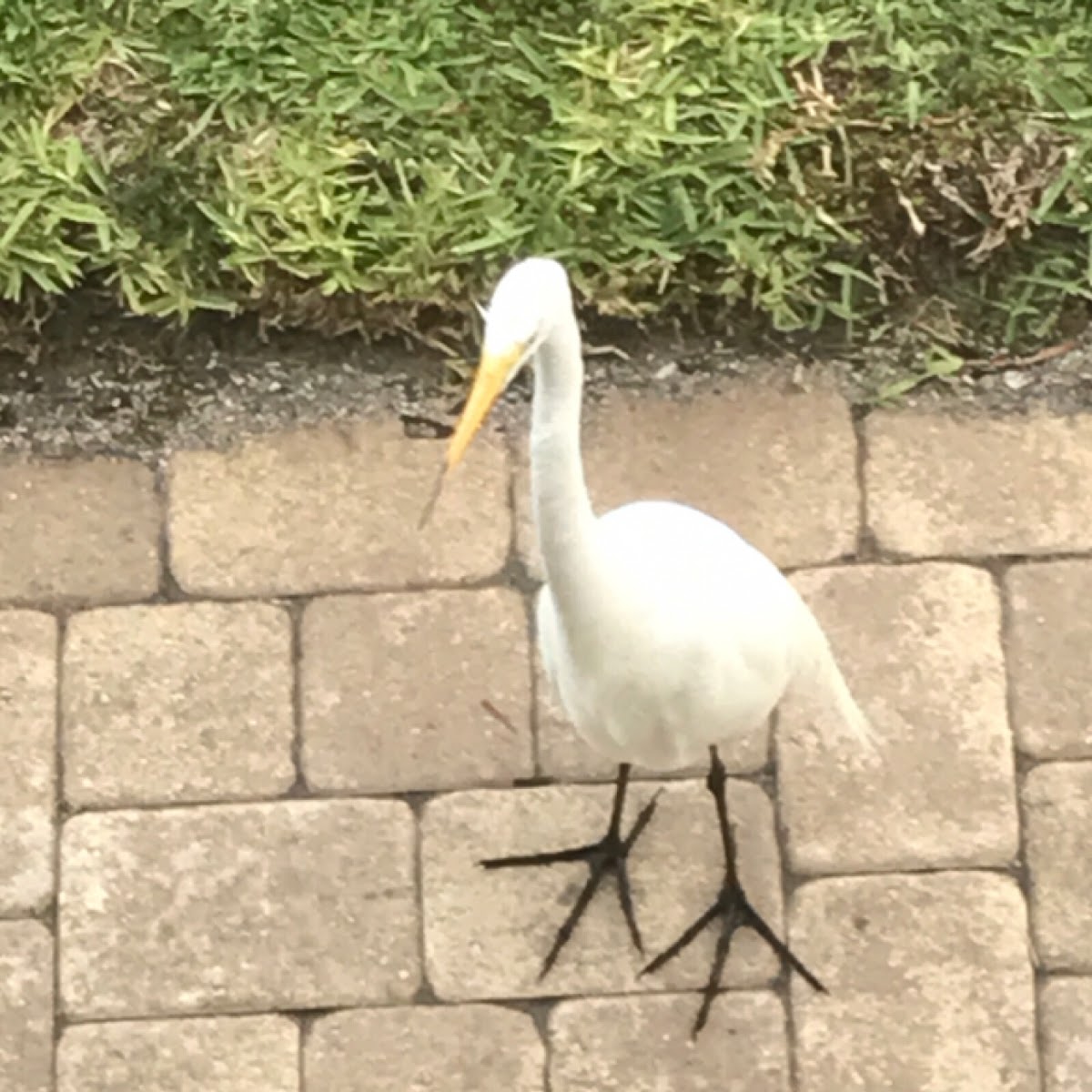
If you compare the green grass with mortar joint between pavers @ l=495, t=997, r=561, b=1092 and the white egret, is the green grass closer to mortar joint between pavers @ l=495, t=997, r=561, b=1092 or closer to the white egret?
the white egret

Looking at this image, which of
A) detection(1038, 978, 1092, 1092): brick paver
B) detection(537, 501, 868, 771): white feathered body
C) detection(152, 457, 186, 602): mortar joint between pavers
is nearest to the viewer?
detection(537, 501, 868, 771): white feathered body

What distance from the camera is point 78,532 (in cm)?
231

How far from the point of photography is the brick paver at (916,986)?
2086mm

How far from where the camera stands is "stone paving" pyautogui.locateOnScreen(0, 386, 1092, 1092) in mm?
2113

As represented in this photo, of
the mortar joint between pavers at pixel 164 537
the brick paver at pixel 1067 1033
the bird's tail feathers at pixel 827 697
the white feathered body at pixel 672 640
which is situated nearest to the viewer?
the white feathered body at pixel 672 640

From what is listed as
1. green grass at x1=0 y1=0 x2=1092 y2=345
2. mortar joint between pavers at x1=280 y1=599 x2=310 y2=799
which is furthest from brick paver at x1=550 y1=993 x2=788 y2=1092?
green grass at x1=0 y1=0 x2=1092 y2=345

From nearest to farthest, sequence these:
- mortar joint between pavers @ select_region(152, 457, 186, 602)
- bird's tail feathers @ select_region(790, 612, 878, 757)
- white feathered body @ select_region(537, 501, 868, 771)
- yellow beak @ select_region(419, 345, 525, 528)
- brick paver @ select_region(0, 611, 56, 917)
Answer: yellow beak @ select_region(419, 345, 525, 528)
white feathered body @ select_region(537, 501, 868, 771)
bird's tail feathers @ select_region(790, 612, 878, 757)
brick paver @ select_region(0, 611, 56, 917)
mortar joint between pavers @ select_region(152, 457, 186, 602)

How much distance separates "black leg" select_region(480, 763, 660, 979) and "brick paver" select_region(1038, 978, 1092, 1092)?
0.49 metres

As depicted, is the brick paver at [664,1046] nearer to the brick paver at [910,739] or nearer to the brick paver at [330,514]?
the brick paver at [910,739]

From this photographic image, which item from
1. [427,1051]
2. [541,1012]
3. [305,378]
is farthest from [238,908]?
[305,378]

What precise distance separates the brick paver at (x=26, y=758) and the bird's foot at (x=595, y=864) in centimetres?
56

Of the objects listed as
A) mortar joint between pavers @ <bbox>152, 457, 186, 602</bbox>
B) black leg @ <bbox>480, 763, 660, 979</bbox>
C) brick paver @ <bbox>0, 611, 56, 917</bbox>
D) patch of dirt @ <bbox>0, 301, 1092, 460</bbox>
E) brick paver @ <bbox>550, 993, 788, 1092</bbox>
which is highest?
patch of dirt @ <bbox>0, 301, 1092, 460</bbox>

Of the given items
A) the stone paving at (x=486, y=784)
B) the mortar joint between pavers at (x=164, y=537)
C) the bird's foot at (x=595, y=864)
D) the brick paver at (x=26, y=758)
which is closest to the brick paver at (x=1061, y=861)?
the stone paving at (x=486, y=784)

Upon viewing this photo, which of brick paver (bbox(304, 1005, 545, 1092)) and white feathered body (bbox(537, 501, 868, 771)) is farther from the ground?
white feathered body (bbox(537, 501, 868, 771))
